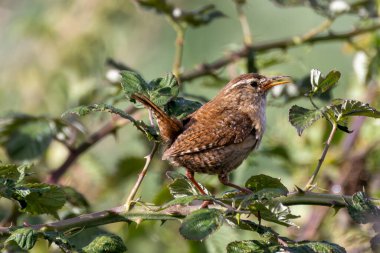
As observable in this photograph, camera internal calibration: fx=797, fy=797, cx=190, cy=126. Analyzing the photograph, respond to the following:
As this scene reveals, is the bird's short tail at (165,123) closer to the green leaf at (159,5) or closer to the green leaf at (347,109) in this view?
the green leaf at (347,109)

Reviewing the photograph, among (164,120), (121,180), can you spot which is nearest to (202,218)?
(164,120)

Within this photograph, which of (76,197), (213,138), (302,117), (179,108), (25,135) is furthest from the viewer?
(25,135)

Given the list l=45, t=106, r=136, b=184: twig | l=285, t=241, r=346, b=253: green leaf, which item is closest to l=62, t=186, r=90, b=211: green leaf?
l=45, t=106, r=136, b=184: twig

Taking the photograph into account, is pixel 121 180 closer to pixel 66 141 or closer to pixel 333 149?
pixel 66 141

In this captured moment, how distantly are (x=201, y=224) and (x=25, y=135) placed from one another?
1503 millimetres

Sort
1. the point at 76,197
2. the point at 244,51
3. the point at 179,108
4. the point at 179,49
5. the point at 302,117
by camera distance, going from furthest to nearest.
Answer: the point at 244,51 < the point at 179,49 < the point at 76,197 < the point at 179,108 < the point at 302,117

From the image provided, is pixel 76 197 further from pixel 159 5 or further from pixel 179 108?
pixel 159 5

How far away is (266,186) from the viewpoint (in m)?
2.00

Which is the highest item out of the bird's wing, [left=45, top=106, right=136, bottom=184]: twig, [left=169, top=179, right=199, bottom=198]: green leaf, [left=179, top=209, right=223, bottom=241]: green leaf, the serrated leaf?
[left=179, top=209, right=223, bottom=241]: green leaf

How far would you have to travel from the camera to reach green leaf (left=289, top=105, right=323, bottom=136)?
193 centimetres

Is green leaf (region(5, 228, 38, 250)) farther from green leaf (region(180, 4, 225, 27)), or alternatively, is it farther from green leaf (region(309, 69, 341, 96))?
green leaf (region(180, 4, 225, 27))

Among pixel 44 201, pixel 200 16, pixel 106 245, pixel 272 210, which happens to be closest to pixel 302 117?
pixel 272 210

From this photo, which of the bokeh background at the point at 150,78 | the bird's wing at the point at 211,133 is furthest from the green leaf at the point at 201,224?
the bird's wing at the point at 211,133

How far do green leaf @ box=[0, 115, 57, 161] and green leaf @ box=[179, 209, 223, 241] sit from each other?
1.41 meters
